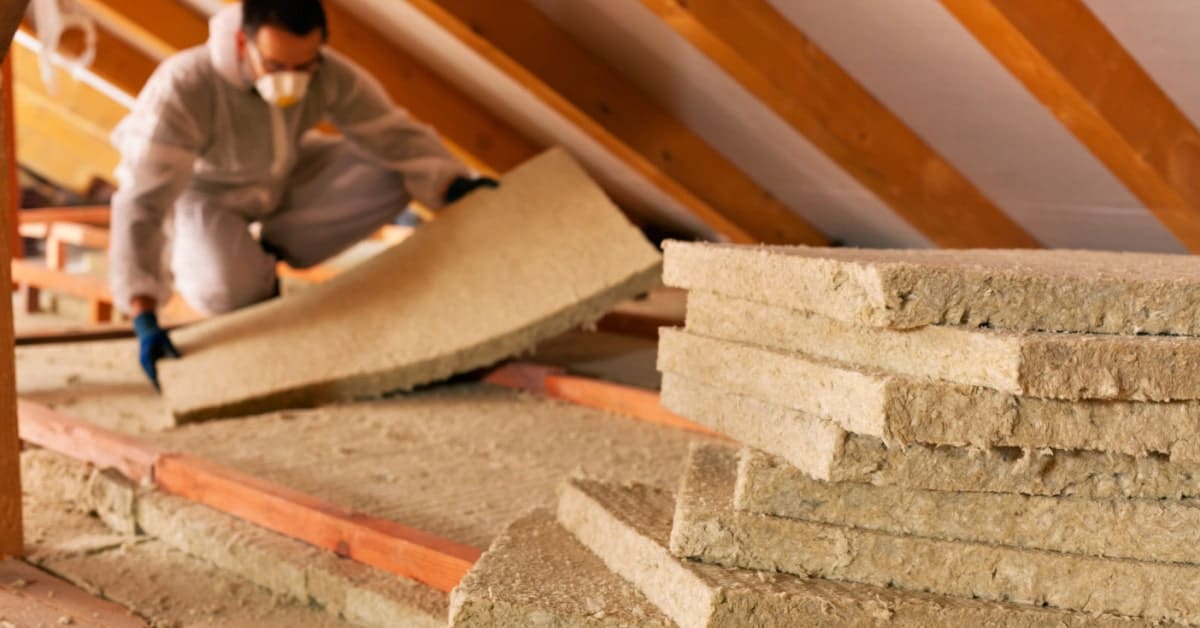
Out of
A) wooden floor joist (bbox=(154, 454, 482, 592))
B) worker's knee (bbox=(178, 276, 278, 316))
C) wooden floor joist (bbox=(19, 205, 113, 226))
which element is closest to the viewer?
wooden floor joist (bbox=(154, 454, 482, 592))

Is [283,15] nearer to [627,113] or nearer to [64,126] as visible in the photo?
[627,113]

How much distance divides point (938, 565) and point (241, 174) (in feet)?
8.58

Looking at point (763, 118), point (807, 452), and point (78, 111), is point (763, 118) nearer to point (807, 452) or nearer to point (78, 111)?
point (807, 452)

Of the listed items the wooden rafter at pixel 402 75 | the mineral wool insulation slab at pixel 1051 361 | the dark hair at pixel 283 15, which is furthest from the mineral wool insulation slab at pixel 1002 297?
the wooden rafter at pixel 402 75

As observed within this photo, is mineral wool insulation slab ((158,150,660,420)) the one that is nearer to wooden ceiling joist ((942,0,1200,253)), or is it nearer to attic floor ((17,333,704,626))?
attic floor ((17,333,704,626))

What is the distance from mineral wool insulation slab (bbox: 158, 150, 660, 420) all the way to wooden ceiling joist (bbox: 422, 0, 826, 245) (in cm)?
40

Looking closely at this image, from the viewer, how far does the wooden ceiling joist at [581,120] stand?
10.7 feet

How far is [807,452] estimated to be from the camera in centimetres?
139

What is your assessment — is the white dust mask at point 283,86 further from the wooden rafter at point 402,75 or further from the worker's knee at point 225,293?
the wooden rafter at point 402,75

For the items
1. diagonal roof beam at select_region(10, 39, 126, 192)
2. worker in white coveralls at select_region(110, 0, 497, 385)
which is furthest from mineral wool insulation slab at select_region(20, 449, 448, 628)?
diagonal roof beam at select_region(10, 39, 126, 192)

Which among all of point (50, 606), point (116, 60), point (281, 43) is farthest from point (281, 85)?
point (116, 60)

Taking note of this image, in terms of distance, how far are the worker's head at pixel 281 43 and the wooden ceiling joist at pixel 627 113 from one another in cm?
36

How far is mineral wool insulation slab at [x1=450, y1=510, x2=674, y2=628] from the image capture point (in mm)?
1369

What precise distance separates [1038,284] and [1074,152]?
1647mm
